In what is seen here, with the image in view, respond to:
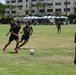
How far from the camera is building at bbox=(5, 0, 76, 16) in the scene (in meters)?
128

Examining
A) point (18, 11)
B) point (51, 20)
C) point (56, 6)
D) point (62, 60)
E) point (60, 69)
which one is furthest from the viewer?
point (18, 11)

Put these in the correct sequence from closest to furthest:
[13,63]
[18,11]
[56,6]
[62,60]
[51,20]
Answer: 1. [13,63]
2. [62,60]
3. [51,20]
4. [56,6]
5. [18,11]

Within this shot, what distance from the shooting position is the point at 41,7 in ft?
440

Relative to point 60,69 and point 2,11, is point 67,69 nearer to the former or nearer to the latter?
point 60,69

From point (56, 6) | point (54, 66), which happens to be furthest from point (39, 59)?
point (56, 6)

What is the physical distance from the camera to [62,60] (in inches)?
523

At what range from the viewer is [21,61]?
1290 cm

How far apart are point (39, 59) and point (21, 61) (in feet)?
3.32

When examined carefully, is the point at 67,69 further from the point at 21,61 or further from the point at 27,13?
the point at 27,13

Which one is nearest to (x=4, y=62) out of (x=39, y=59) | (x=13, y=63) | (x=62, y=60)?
(x=13, y=63)

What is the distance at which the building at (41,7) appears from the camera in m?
128

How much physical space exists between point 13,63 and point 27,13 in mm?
126865

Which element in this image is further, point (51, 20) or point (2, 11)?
point (2, 11)

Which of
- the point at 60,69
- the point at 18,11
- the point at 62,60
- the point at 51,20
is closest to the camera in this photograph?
the point at 60,69
